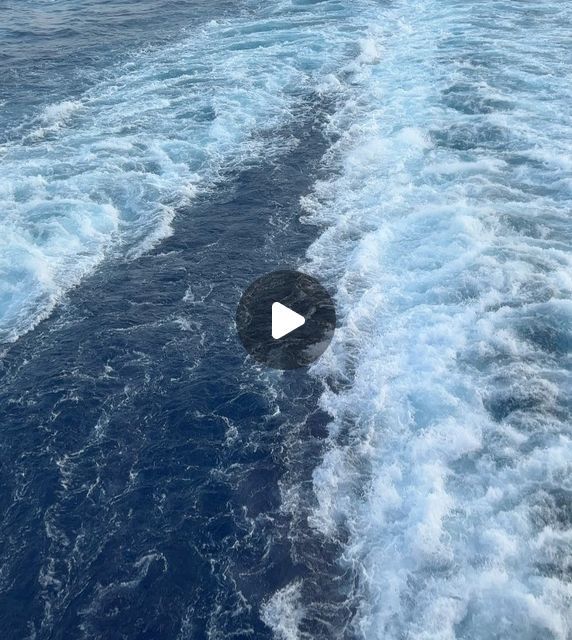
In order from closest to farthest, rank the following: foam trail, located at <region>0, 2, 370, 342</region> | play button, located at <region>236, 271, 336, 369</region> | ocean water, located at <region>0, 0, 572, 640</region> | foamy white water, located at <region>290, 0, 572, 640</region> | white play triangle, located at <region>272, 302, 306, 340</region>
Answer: foamy white water, located at <region>290, 0, 572, 640</region> → ocean water, located at <region>0, 0, 572, 640</region> → play button, located at <region>236, 271, 336, 369</region> → white play triangle, located at <region>272, 302, 306, 340</region> → foam trail, located at <region>0, 2, 370, 342</region>

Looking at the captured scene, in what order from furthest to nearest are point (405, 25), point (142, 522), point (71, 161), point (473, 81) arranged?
point (405, 25) < point (473, 81) < point (71, 161) < point (142, 522)

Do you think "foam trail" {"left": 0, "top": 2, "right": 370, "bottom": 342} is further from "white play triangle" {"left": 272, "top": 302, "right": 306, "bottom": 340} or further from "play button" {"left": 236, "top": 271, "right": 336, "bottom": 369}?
"white play triangle" {"left": 272, "top": 302, "right": 306, "bottom": 340}

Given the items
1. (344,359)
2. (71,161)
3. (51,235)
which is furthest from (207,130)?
(344,359)

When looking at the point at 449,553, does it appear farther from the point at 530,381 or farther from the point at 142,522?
the point at 142,522

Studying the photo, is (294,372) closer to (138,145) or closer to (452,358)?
(452,358)

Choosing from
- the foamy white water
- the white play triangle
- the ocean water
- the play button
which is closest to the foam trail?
the ocean water

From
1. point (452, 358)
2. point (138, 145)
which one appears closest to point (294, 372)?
point (452, 358)

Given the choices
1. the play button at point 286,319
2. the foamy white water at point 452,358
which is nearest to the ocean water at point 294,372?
the foamy white water at point 452,358
